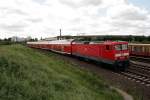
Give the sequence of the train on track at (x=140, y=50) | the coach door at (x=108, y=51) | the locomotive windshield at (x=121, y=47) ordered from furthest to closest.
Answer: the train on track at (x=140, y=50) → the coach door at (x=108, y=51) → the locomotive windshield at (x=121, y=47)

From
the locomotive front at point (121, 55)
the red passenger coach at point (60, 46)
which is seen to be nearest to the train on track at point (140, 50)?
the red passenger coach at point (60, 46)

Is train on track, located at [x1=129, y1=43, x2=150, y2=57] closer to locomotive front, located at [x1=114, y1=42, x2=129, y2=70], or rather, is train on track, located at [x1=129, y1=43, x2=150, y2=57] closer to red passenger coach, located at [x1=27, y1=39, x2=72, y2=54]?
red passenger coach, located at [x1=27, y1=39, x2=72, y2=54]

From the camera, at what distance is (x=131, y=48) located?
45.3 metres

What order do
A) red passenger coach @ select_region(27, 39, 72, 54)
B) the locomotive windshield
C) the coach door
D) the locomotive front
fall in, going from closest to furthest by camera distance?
the locomotive front < the locomotive windshield < the coach door < red passenger coach @ select_region(27, 39, 72, 54)

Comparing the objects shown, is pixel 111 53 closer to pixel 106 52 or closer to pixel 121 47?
pixel 106 52

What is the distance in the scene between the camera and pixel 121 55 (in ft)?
94.8

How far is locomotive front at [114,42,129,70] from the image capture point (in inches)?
1118

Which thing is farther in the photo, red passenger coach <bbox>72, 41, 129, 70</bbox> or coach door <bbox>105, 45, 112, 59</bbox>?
coach door <bbox>105, 45, 112, 59</bbox>

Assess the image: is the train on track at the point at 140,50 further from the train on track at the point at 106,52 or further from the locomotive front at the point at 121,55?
the locomotive front at the point at 121,55

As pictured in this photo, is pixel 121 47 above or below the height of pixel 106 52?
above

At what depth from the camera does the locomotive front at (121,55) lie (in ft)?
93.2

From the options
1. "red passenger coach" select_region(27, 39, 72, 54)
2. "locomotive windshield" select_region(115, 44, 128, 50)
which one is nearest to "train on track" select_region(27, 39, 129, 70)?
"locomotive windshield" select_region(115, 44, 128, 50)

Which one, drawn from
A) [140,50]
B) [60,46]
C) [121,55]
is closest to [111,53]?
[121,55]

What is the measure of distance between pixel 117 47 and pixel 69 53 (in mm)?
17070
